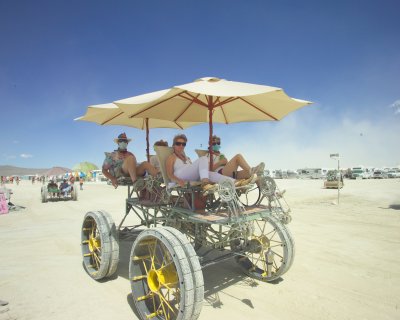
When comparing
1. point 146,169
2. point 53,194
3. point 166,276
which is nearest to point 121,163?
point 146,169

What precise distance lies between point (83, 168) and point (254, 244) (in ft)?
242

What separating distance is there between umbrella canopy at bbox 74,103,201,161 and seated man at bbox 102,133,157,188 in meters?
0.65

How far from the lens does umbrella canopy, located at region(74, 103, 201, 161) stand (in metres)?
5.37

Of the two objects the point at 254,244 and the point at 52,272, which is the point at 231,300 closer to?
the point at 254,244

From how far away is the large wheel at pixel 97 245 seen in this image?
4176mm

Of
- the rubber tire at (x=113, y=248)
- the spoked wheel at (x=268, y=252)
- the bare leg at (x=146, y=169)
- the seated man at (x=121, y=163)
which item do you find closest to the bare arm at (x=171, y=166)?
the bare leg at (x=146, y=169)

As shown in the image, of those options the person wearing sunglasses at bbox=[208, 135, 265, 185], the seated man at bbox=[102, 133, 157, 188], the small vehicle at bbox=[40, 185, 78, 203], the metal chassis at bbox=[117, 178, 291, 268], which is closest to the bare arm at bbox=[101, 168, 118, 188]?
the seated man at bbox=[102, 133, 157, 188]

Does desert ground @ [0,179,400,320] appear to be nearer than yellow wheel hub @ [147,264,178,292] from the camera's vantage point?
No

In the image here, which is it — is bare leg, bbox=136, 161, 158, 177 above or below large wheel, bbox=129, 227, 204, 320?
above

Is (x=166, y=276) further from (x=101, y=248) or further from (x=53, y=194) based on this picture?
(x=53, y=194)

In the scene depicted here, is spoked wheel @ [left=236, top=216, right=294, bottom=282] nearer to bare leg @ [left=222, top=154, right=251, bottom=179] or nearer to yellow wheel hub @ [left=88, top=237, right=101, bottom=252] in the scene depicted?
bare leg @ [left=222, top=154, right=251, bottom=179]

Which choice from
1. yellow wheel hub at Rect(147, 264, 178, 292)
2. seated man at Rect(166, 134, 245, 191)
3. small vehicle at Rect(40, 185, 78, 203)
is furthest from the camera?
small vehicle at Rect(40, 185, 78, 203)

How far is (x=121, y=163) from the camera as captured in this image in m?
5.24

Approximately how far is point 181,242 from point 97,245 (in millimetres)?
2426
